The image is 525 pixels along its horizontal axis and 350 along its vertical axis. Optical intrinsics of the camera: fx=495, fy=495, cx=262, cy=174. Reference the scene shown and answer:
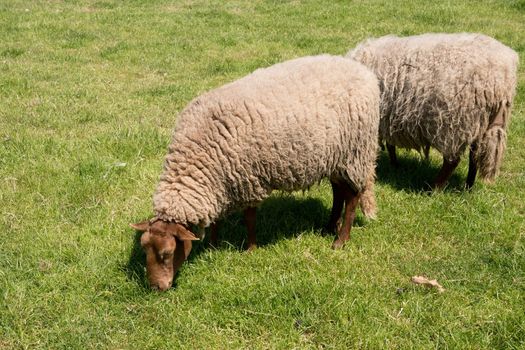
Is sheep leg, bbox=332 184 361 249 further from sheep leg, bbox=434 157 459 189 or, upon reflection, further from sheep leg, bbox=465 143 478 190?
sheep leg, bbox=465 143 478 190

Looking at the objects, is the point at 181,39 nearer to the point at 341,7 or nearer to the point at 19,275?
the point at 341,7

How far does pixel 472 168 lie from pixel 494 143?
12.2 inches

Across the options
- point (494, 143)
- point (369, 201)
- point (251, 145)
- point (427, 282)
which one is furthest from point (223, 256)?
point (494, 143)

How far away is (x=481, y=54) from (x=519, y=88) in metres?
3.10

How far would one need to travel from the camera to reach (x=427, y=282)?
10.7 feet

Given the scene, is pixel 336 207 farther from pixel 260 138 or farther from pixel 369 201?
pixel 260 138

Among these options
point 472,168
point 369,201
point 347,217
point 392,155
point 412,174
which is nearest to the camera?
point 347,217

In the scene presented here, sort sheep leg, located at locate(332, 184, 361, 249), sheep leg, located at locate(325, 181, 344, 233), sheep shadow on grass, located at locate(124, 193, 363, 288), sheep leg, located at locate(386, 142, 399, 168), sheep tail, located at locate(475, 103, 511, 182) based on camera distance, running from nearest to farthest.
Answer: sheep shadow on grass, located at locate(124, 193, 363, 288) < sheep leg, located at locate(332, 184, 361, 249) < sheep leg, located at locate(325, 181, 344, 233) < sheep tail, located at locate(475, 103, 511, 182) < sheep leg, located at locate(386, 142, 399, 168)

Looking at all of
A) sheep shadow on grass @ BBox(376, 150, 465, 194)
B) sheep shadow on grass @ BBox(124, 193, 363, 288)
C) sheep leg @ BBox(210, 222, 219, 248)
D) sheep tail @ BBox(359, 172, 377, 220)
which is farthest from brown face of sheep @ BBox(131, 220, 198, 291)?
sheep shadow on grass @ BBox(376, 150, 465, 194)

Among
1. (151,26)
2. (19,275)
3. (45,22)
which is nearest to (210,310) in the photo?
(19,275)

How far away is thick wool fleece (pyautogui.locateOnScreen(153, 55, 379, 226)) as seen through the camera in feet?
10.9

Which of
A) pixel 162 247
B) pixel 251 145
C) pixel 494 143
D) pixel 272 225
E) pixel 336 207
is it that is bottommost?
pixel 272 225

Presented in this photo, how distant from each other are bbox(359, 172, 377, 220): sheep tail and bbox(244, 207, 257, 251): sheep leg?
0.90 m

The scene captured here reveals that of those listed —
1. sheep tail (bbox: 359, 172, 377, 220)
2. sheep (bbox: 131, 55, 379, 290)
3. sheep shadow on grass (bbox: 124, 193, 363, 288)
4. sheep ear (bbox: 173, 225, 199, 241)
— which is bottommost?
sheep shadow on grass (bbox: 124, 193, 363, 288)
